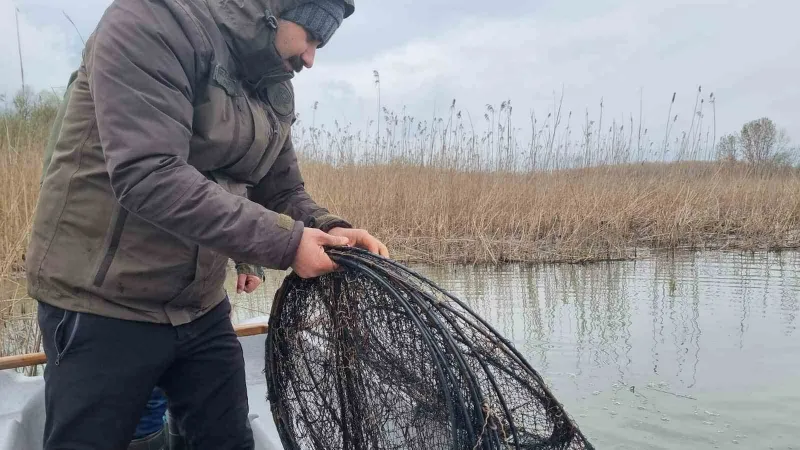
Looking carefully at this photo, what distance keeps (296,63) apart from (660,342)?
3.30 metres

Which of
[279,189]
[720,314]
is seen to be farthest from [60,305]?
[720,314]

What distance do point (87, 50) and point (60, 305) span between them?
1.89 feet

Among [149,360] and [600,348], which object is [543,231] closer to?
[600,348]

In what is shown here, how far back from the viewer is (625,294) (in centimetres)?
533

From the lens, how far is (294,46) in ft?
5.11

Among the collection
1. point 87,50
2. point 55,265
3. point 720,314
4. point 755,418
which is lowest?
point 755,418

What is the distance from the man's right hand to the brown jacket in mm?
26

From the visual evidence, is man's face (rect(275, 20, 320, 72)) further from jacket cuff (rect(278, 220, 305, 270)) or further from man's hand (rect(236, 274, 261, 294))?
man's hand (rect(236, 274, 261, 294))

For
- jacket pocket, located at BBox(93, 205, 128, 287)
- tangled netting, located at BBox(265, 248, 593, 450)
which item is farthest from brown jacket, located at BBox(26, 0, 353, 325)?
tangled netting, located at BBox(265, 248, 593, 450)

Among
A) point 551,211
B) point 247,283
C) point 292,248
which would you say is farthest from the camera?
point 551,211

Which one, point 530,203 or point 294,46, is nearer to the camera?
point 294,46

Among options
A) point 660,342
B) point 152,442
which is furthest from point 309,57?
point 660,342

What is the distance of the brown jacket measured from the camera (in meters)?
1.22

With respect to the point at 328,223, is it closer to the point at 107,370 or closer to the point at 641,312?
the point at 107,370
